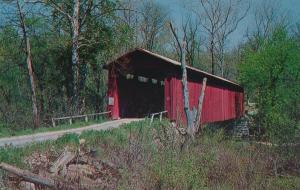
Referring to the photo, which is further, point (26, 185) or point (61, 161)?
point (61, 161)

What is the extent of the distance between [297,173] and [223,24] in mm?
38176

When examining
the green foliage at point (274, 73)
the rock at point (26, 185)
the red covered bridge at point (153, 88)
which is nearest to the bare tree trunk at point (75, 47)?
the red covered bridge at point (153, 88)

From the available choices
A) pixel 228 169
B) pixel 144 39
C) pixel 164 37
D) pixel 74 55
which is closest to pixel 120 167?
pixel 228 169

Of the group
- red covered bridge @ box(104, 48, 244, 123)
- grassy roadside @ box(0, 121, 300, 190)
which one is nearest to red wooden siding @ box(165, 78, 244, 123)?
red covered bridge @ box(104, 48, 244, 123)

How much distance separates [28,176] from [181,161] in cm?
343

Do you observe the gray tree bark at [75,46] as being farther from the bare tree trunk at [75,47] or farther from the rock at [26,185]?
the rock at [26,185]

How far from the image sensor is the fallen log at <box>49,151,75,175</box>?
11562mm

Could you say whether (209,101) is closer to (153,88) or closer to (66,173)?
(153,88)

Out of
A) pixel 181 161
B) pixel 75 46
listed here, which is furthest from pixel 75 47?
pixel 181 161

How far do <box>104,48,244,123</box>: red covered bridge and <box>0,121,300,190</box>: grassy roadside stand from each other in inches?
393

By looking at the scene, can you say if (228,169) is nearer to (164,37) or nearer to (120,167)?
(120,167)

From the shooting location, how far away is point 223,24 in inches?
2088

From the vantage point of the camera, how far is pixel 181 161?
11547 millimetres

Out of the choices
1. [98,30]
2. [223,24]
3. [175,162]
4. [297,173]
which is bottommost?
[297,173]
